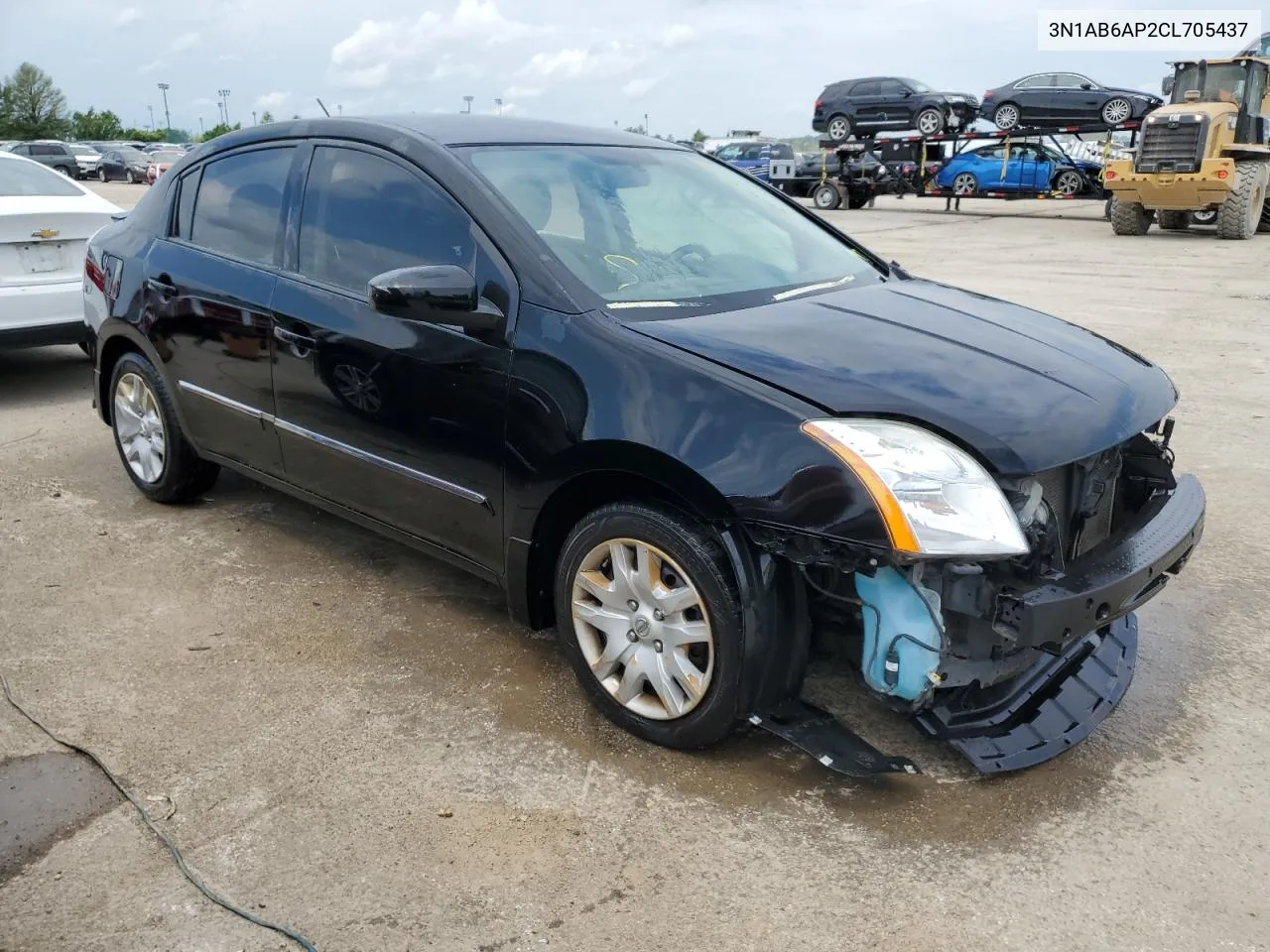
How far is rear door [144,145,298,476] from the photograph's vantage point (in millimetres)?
3990

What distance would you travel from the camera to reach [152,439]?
487cm

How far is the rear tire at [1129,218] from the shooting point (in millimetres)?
18562

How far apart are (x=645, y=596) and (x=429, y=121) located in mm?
1966

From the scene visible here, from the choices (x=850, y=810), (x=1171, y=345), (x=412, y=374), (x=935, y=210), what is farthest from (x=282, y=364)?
(x=935, y=210)

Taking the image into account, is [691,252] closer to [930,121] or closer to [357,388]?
[357,388]

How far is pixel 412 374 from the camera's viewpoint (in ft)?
11.0

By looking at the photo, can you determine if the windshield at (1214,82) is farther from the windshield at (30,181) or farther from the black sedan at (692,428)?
the windshield at (30,181)

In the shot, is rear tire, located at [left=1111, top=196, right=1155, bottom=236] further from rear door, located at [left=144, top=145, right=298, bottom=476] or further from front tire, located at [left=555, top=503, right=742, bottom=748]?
front tire, located at [left=555, top=503, right=742, bottom=748]

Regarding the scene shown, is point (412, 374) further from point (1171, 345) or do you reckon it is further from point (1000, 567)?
point (1171, 345)

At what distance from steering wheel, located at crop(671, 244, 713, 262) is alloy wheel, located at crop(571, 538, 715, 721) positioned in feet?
3.62

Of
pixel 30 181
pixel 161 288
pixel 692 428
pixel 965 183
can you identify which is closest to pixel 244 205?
pixel 161 288

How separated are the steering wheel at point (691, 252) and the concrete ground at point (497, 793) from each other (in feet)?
4.51

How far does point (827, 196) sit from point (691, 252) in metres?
24.7

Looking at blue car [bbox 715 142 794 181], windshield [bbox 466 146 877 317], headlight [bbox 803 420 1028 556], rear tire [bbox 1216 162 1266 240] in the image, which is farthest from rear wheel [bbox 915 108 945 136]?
headlight [bbox 803 420 1028 556]
